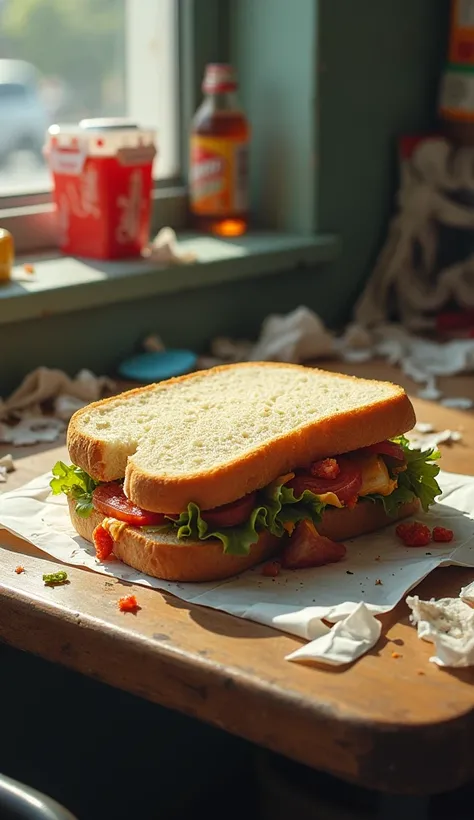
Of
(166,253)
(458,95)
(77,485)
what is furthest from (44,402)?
(458,95)

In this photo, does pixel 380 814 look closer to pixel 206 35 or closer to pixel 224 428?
pixel 224 428

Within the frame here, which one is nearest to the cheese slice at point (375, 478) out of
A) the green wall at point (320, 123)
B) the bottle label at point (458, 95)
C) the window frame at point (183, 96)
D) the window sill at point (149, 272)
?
the window sill at point (149, 272)

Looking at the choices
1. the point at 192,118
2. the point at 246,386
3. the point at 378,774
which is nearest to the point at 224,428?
the point at 246,386

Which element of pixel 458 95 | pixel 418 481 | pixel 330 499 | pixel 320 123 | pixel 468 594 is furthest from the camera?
pixel 458 95

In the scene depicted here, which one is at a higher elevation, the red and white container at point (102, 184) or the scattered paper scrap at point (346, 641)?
the red and white container at point (102, 184)

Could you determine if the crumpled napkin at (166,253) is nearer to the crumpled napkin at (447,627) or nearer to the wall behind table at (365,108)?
the wall behind table at (365,108)

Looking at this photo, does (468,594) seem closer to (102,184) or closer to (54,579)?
(54,579)
